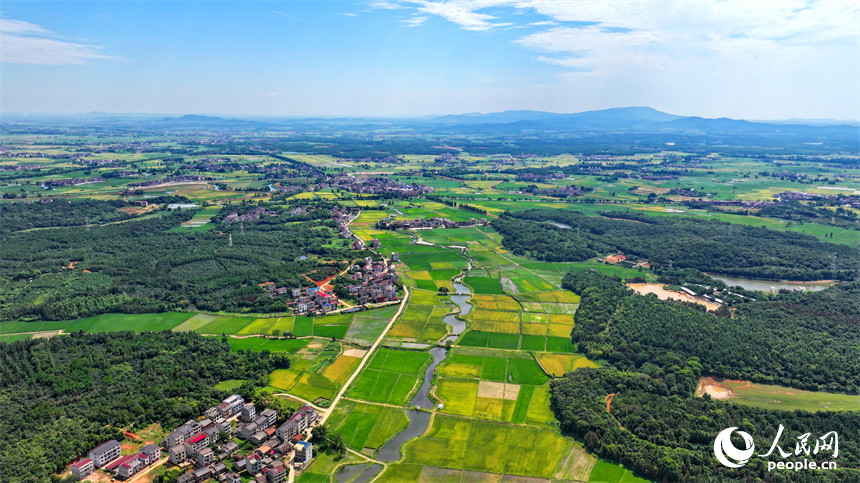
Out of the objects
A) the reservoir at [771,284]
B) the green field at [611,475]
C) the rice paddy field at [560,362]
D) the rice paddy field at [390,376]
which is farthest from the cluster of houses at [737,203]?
the green field at [611,475]

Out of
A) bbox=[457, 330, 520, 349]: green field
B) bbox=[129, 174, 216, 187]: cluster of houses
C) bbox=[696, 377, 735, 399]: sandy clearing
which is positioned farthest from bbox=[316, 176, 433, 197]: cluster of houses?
bbox=[696, 377, 735, 399]: sandy clearing

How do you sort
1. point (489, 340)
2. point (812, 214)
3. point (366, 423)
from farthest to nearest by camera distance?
point (812, 214), point (489, 340), point (366, 423)

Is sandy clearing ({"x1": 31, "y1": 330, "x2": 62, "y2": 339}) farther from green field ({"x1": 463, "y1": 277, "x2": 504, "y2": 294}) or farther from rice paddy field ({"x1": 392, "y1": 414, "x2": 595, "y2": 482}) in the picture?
green field ({"x1": 463, "y1": 277, "x2": 504, "y2": 294})

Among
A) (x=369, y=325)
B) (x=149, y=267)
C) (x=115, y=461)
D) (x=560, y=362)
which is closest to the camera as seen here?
(x=115, y=461)

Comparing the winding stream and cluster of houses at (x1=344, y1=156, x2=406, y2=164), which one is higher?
cluster of houses at (x1=344, y1=156, x2=406, y2=164)

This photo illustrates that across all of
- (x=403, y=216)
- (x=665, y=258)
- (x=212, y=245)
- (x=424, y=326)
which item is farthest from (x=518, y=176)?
(x=424, y=326)

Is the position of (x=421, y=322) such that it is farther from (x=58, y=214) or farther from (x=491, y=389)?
(x=58, y=214)

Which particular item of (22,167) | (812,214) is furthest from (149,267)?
(812,214)

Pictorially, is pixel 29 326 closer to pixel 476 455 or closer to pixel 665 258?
pixel 476 455

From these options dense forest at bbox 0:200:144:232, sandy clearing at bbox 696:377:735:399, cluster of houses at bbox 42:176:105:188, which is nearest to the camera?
sandy clearing at bbox 696:377:735:399
